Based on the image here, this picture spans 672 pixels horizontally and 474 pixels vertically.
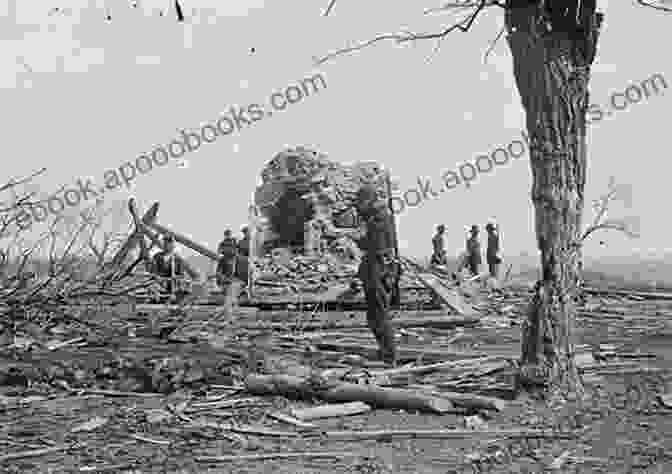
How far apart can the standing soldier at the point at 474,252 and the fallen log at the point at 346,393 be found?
17.6 meters

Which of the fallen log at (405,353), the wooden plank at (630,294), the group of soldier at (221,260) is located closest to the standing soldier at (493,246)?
the wooden plank at (630,294)

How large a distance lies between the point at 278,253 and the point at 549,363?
1906 cm

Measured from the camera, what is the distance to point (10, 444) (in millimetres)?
5719

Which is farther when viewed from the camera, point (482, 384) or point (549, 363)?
point (482, 384)

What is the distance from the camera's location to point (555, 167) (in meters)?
6.88

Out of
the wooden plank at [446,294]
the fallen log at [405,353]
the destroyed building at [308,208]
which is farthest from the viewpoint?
the destroyed building at [308,208]

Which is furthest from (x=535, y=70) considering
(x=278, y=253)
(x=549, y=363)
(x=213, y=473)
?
(x=278, y=253)

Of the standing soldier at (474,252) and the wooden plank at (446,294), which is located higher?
the standing soldier at (474,252)

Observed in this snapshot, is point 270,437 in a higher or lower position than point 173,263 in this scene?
lower

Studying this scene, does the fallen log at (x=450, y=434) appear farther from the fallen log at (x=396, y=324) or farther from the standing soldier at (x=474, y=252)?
the standing soldier at (x=474, y=252)

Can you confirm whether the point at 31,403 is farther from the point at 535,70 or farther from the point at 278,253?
the point at 278,253

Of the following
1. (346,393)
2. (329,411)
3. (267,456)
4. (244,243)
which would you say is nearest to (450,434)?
(329,411)

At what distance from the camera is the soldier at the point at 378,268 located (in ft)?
31.0

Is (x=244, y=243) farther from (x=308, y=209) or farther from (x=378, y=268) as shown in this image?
(x=378, y=268)
